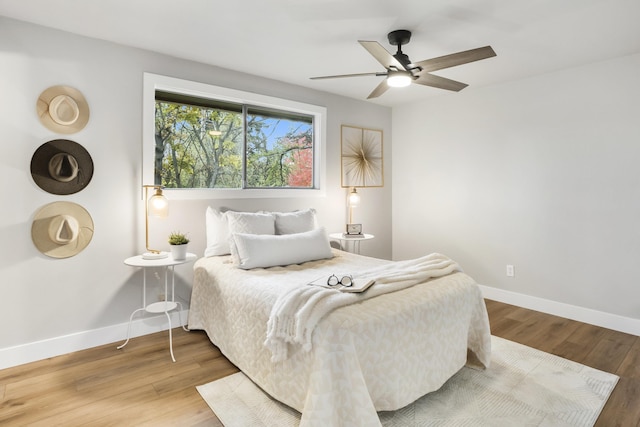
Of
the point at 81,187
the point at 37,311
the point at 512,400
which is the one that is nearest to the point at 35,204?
the point at 81,187

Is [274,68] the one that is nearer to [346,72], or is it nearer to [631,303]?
[346,72]

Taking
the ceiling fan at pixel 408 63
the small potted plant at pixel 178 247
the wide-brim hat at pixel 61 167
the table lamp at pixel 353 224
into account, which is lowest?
the small potted plant at pixel 178 247

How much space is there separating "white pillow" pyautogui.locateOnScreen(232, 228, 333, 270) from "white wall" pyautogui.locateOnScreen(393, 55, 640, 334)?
2126mm

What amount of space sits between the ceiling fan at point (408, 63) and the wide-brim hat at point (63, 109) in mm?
2008

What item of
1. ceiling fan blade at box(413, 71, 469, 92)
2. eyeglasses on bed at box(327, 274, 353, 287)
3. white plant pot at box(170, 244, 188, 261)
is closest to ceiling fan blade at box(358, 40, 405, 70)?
ceiling fan blade at box(413, 71, 469, 92)

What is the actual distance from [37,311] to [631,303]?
16.2 ft

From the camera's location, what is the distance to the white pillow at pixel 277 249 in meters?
2.83

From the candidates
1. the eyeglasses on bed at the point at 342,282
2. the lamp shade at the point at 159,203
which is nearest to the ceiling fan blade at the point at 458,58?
the eyeglasses on bed at the point at 342,282

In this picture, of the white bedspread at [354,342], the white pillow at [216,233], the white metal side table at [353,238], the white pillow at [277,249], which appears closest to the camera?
the white bedspread at [354,342]

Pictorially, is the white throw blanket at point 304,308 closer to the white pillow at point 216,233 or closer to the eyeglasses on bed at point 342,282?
the eyeglasses on bed at point 342,282

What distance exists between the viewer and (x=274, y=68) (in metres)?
3.57

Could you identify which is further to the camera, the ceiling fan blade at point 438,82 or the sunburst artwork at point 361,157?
the sunburst artwork at point 361,157

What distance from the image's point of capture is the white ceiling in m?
2.38

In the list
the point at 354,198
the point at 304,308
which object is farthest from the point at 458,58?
the point at 354,198
